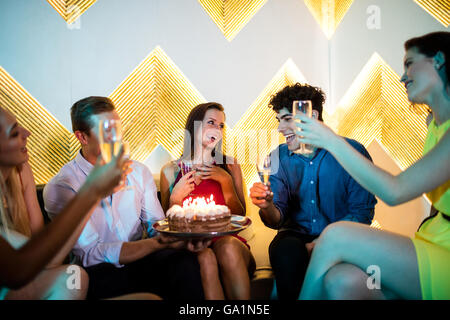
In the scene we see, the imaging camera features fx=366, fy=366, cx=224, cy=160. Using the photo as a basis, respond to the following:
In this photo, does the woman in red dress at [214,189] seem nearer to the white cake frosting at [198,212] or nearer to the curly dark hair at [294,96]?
the white cake frosting at [198,212]

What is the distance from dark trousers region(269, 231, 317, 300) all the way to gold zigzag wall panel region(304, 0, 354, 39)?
116 inches

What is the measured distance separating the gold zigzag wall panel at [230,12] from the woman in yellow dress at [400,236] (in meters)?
2.18

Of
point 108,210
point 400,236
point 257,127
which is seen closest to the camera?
point 400,236

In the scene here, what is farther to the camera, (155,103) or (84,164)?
(155,103)

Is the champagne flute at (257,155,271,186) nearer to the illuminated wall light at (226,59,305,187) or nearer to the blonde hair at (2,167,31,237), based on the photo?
the blonde hair at (2,167,31,237)

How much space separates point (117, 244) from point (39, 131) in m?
1.63

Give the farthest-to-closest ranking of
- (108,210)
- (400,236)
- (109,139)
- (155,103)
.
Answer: (155,103), (108,210), (400,236), (109,139)

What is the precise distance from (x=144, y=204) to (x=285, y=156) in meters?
1.12

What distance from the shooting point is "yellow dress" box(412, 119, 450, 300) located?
64.2 inches

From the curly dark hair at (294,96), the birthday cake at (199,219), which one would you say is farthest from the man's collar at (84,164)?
the curly dark hair at (294,96)

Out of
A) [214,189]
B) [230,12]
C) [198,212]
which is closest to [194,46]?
[230,12]

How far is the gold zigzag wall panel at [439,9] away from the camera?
10.4 feet

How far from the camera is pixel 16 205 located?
1.82 metres

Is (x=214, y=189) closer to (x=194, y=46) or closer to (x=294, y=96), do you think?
(x=294, y=96)
